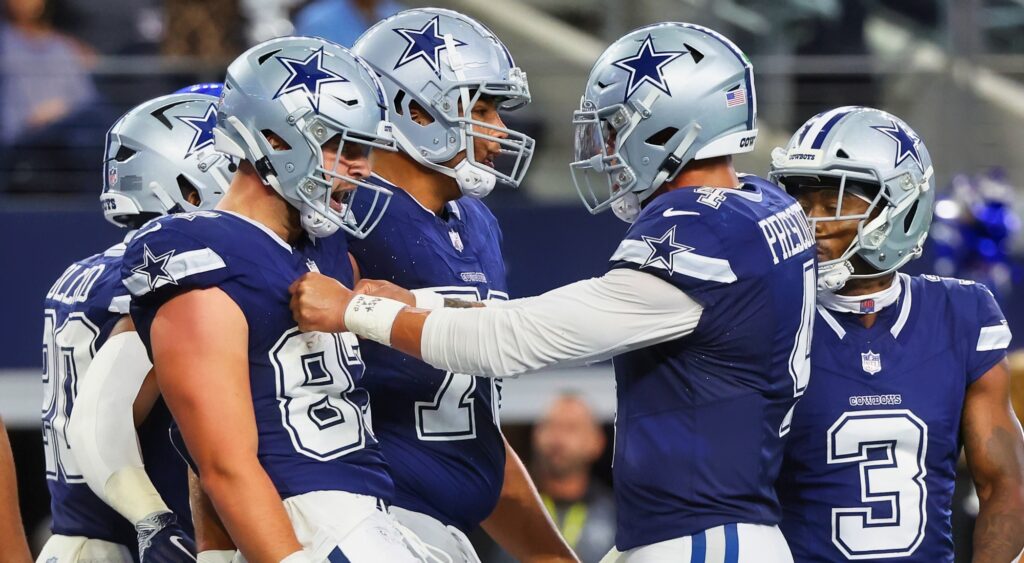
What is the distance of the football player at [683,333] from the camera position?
3.54 metres

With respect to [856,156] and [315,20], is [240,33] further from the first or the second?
[856,156]

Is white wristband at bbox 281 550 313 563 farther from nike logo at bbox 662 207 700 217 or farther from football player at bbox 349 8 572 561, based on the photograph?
nike logo at bbox 662 207 700 217

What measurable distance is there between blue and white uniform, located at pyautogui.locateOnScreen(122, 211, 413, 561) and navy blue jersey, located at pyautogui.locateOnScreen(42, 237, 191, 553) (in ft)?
2.51

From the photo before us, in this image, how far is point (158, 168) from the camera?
429cm

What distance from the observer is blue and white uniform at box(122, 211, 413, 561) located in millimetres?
3248

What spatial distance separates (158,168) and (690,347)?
63.8 inches

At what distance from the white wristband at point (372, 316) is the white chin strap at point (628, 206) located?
71 cm

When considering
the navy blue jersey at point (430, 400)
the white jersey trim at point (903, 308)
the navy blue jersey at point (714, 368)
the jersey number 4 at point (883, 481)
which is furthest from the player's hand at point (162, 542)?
the white jersey trim at point (903, 308)

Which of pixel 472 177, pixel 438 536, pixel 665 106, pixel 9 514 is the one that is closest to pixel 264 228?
pixel 472 177

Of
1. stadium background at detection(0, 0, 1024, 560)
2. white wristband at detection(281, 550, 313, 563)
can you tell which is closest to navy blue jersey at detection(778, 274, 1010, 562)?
white wristband at detection(281, 550, 313, 563)

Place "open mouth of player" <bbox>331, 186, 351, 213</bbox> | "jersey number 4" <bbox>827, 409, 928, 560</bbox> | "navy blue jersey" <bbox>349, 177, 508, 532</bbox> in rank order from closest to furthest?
"open mouth of player" <bbox>331, 186, 351, 213</bbox>
"navy blue jersey" <bbox>349, 177, 508, 532</bbox>
"jersey number 4" <bbox>827, 409, 928, 560</bbox>

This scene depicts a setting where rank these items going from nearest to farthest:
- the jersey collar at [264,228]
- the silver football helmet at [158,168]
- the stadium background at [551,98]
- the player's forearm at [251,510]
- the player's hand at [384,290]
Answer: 1. the player's forearm at [251,510]
2. the jersey collar at [264,228]
3. the player's hand at [384,290]
4. the silver football helmet at [158,168]
5. the stadium background at [551,98]

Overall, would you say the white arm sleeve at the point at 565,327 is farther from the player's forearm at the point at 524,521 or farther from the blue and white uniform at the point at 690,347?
the player's forearm at the point at 524,521

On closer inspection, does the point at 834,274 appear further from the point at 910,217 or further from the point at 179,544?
the point at 179,544
